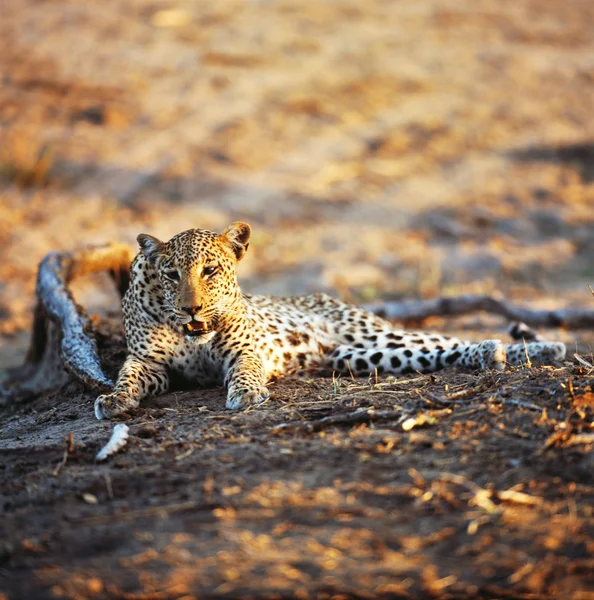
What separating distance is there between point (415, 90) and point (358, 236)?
5.77m

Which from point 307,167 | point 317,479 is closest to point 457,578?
point 317,479

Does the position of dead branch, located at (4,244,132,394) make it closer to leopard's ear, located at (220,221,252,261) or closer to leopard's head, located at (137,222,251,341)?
leopard's head, located at (137,222,251,341)

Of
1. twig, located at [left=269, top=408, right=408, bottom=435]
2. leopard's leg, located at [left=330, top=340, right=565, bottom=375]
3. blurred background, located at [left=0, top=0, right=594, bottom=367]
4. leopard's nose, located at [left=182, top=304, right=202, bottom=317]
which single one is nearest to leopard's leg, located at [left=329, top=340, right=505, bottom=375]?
leopard's leg, located at [left=330, top=340, right=565, bottom=375]

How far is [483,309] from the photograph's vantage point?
11.1 meters

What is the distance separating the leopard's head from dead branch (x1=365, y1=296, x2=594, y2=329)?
3817 millimetres

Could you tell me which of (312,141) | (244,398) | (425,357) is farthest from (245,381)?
(312,141)

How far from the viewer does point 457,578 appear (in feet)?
12.6

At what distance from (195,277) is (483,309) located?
5329mm

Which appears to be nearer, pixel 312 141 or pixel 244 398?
pixel 244 398

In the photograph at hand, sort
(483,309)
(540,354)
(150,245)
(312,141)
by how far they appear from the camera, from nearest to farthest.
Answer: (150,245)
(540,354)
(483,309)
(312,141)

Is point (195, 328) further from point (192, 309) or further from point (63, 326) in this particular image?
point (63, 326)

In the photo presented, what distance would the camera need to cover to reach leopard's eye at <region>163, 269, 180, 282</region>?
6.79 meters

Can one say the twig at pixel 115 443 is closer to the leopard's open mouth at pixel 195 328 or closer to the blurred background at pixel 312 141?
the leopard's open mouth at pixel 195 328

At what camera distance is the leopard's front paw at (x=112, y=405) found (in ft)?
20.7
